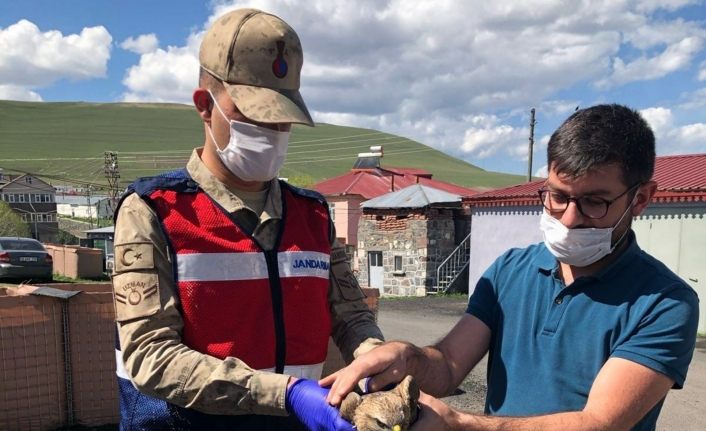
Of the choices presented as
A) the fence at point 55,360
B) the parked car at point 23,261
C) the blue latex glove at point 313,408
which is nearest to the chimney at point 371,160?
the parked car at point 23,261

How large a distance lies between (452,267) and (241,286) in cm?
1915

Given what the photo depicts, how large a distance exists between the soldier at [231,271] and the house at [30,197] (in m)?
61.7

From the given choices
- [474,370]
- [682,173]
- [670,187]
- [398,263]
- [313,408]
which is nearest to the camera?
[313,408]

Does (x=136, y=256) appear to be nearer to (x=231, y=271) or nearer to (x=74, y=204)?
(x=231, y=271)

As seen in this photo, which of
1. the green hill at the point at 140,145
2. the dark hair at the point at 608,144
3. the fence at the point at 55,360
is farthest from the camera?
the green hill at the point at 140,145

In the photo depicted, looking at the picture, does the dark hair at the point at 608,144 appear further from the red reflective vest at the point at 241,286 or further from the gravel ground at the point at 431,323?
the gravel ground at the point at 431,323

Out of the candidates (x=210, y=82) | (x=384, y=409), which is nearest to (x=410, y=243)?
(x=210, y=82)

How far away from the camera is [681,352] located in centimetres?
170

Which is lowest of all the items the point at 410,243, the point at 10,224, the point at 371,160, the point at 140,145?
the point at 10,224

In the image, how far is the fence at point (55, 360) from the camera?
468cm

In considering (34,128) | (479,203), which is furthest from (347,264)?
(34,128)

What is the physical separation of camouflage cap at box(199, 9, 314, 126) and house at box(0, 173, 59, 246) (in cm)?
6175

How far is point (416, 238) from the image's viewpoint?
20328mm

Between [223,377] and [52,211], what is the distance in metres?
67.3
